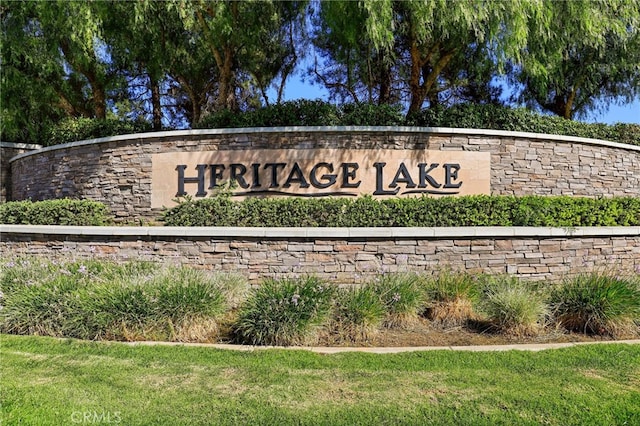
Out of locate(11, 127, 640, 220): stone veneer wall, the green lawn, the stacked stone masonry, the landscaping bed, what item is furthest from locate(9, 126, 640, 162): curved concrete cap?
the green lawn

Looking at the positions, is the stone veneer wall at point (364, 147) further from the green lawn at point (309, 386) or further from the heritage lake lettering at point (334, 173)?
the green lawn at point (309, 386)

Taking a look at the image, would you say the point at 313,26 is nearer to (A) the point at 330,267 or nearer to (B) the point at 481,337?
(A) the point at 330,267

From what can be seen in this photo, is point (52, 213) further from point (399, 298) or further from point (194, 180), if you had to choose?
point (399, 298)

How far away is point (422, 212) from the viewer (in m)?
6.82

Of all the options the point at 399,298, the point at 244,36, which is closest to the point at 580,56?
the point at 244,36

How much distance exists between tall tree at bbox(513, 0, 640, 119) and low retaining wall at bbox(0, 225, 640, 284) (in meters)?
5.03

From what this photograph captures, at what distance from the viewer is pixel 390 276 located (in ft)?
Result: 19.0

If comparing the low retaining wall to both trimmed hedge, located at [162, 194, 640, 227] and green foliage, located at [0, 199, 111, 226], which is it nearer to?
trimmed hedge, located at [162, 194, 640, 227]

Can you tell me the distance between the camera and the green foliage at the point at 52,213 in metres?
7.78

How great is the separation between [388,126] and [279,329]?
582 centimetres

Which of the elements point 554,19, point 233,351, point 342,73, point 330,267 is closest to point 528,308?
point 330,267

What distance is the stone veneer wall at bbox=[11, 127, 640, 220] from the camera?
8750 mm

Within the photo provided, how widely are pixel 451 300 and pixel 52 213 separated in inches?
298
